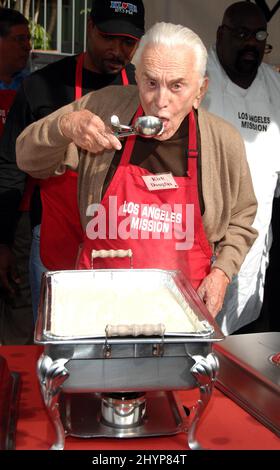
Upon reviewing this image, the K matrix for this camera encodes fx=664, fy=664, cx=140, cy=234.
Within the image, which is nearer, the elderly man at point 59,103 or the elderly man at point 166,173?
the elderly man at point 166,173

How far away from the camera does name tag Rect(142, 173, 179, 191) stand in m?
1.38

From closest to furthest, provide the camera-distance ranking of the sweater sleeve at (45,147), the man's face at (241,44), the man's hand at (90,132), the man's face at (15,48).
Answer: the man's hand at (90,132), the sweater sleeve at (45,147), the man's face at (241,44), the man's face at (15,48)

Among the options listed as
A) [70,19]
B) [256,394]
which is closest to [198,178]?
[256,394]

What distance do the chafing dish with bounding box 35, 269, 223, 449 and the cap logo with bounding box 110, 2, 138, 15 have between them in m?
0.90

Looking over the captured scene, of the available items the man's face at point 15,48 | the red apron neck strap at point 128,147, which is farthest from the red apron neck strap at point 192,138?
the man's face at point 15,48

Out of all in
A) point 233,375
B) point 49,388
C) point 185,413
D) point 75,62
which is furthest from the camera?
point 75,62

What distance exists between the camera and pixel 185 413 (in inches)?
41.4

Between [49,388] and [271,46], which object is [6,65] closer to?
[271,46]

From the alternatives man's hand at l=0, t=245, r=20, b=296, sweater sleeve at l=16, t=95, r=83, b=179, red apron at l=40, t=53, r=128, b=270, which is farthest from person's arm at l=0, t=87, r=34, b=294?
sweater sleeve at l=16, t=95, r=83, b=179

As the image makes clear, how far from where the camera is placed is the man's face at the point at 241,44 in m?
2.17

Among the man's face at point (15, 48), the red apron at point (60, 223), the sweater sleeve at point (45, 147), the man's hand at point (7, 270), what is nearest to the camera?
the sweater sleeve at point (45, 147)

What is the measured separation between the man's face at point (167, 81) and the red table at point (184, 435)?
1.85 ft

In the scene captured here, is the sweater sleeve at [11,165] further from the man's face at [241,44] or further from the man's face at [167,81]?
the man's face at [241,44]
